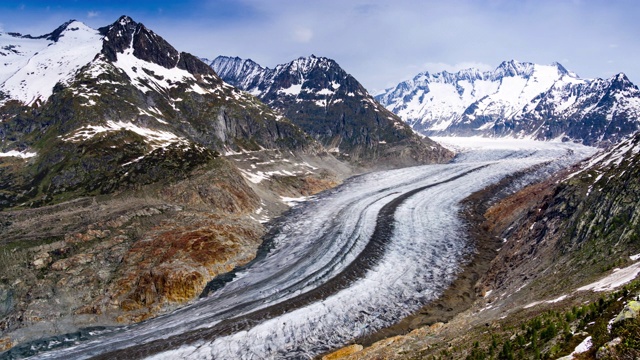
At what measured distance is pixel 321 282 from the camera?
54.8 m

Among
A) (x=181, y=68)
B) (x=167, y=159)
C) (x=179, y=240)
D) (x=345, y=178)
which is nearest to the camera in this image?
(x=179, y=240)

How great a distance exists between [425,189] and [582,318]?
102259 mm

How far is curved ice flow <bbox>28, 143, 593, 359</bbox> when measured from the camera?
41.1m

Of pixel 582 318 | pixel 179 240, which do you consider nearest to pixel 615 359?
pixel 582 318

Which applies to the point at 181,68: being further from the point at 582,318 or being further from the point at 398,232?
the point at 582,318

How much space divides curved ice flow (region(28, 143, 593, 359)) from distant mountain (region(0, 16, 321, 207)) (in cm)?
4379

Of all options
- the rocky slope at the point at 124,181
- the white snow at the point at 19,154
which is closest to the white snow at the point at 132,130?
the rocky slope at the point at 124,181

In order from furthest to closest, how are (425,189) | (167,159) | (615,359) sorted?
(425,189) → (167,159) → (615,359)

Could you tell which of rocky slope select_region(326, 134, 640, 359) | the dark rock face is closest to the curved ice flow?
rocky slope select_region(326, 134, 640, 359)

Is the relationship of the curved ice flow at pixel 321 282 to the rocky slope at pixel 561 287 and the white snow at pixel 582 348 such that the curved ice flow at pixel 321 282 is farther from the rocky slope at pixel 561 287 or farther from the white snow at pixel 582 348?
the white snow at pixel 582 348

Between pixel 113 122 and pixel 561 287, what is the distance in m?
134

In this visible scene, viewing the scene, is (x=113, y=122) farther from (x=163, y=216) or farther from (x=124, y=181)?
(x=163, y=216)

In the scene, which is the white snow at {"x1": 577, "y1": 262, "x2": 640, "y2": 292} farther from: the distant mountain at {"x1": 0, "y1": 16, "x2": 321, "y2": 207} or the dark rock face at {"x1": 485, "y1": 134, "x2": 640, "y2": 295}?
the distant mountain at {"x1": 0, "y1": 16, "x2": 321, "y2": 207}

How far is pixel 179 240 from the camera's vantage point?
68.6m
